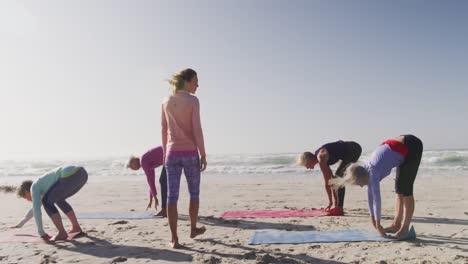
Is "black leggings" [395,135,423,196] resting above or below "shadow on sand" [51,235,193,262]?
above

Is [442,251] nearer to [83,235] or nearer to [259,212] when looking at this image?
[259,212]

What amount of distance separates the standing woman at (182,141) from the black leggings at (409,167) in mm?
2399

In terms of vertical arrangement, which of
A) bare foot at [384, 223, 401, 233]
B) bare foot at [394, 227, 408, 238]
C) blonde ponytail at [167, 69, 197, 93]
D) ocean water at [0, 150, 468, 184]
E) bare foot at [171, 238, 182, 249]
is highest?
blonde ponytail at [167, 69, 197, 93]

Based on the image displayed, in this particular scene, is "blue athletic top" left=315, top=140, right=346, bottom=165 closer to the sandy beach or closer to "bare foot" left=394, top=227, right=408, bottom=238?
the sandy beach

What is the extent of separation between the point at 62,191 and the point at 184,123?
2.14 meters

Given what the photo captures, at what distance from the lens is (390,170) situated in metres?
4.62

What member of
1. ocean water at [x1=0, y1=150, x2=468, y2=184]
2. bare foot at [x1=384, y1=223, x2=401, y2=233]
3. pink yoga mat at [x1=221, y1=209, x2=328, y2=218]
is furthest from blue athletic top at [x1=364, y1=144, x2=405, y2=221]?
ocean water at [x1=0, y1=150, x2=468, y2=184]

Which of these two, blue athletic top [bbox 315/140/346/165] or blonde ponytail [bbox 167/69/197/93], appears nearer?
blonde ponytail [bbox 167/69/197/93]

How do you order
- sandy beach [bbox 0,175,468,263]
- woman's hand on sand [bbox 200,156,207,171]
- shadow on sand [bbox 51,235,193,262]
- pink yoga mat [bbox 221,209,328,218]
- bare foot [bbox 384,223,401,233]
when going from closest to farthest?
sandy beach [bbox 0,175,468,263]
shadow on sand [bbox 51,235,193,262]
woman's hand on sand [bbox 200,156,207,171]
bare foot [bbox 384,223,401,233]
pink yoga mat [bbox 221,209,328,218]

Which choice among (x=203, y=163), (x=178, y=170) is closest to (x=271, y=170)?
(x=203, y=163)

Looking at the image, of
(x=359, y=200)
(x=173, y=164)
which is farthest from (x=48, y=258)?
(x=359, y=200)

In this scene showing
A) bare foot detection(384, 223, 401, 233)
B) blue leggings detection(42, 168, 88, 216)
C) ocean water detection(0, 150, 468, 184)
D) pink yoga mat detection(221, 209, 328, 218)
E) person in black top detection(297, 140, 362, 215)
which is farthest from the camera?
ocean water detection(0, 150, 468, 184)

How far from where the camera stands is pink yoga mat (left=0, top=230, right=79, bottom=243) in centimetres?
519

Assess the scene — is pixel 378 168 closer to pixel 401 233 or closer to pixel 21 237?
pixel 401 233
